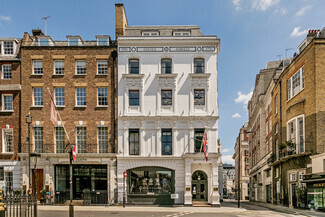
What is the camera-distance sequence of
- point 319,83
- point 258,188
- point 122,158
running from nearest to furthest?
1. point 319,83
2. point 122,158
3. point 258,188

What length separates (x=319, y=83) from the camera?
2636 centimetres

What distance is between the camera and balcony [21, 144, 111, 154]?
3266 centimetres

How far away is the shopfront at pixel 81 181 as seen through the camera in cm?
3222

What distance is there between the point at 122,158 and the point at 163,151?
4016 millimetres

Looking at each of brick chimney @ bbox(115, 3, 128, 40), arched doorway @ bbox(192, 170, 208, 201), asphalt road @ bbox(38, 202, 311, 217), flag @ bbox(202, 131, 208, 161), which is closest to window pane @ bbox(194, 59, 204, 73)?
flag @ bbox(202, 131, 208, 161)

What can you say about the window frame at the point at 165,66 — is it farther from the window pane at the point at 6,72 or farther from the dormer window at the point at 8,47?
the dormer window at the point at 8,47

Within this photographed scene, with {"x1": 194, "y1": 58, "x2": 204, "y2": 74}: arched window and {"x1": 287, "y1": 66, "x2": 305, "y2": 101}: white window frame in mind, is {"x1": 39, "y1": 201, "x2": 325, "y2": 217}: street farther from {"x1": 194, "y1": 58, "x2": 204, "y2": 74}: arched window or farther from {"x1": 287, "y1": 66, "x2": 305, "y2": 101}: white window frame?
{"x1": 194, "y1": 58, "x2": 204, "y2": 74}: arched window

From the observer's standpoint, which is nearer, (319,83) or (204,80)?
(319,83)

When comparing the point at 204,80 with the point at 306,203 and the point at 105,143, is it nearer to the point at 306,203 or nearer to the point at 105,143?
the point at 105,143

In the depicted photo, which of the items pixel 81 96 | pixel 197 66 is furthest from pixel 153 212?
pixel 197 66

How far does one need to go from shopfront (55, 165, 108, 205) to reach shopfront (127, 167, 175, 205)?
264 centimetres

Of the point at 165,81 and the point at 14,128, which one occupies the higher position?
the point at 165,81

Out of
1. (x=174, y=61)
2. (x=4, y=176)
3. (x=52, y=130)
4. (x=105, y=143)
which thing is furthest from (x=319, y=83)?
(x=4, y=176)

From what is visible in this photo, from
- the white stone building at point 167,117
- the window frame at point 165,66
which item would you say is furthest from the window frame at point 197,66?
the window frame at point 165,66
